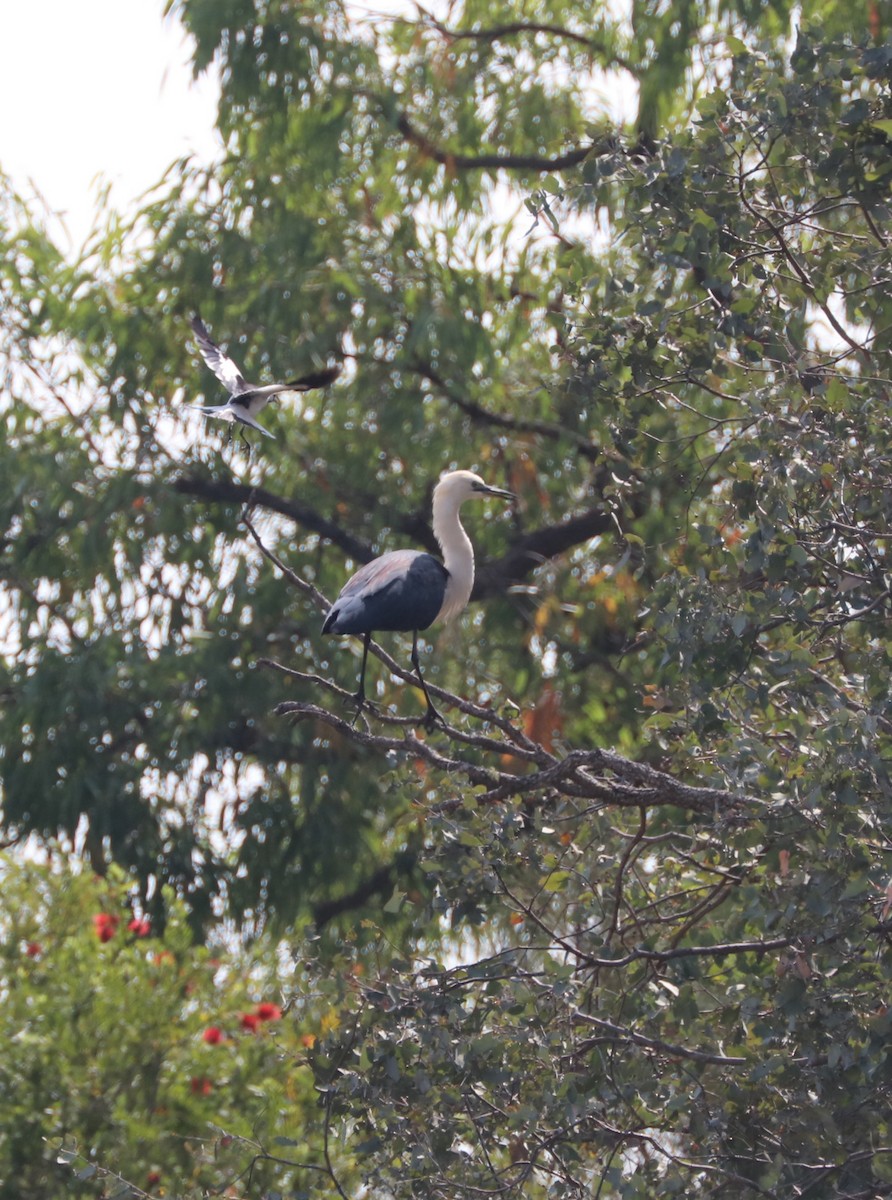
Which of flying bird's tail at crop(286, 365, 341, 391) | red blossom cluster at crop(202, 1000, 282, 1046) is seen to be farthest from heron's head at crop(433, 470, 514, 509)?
red blossom cluster at crop(202, 1000, 282, 1046)

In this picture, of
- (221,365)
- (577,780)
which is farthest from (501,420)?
(577,780)

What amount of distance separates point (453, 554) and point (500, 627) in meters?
3.30

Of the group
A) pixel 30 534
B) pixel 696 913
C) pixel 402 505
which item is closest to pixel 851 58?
pixel 696 913

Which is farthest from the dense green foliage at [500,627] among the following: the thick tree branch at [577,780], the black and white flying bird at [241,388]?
the black and white flying bird at [241,388]

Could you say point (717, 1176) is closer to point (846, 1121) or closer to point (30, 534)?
point (846, 1121)

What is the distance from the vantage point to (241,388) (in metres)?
6.20

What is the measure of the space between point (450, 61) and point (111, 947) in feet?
17.6

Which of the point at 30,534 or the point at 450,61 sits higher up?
the point at 450,61

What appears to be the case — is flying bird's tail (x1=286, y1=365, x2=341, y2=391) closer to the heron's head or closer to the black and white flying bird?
the black and white flying bird

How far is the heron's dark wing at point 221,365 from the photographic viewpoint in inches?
245

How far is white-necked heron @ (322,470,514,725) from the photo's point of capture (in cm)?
Result: 525

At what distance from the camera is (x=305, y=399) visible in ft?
32.9

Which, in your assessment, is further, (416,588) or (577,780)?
(416,588)

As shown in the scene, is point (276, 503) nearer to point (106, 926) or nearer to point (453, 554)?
point (106, 926)
